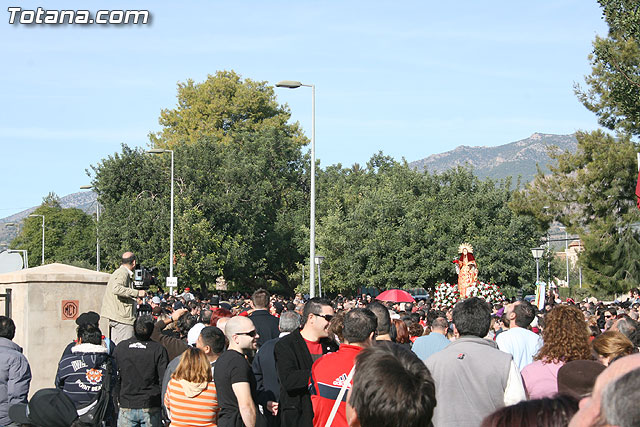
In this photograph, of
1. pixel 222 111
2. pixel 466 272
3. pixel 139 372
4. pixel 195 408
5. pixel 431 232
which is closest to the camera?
pixel 195 408

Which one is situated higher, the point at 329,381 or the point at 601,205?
the point at 601,205

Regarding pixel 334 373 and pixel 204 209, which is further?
pixel 204 209

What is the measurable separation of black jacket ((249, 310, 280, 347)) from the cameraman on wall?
1.95m

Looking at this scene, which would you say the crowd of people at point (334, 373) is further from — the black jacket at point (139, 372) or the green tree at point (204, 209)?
the green tree at point (204, 209)

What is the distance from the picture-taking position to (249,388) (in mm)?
6312

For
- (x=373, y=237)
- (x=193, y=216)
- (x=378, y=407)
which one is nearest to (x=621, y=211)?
(x=373, y=237)

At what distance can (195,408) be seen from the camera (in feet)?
21.2

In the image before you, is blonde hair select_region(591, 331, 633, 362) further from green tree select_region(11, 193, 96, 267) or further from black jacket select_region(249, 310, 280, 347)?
green tree select_region(11, 193, 96, 267)

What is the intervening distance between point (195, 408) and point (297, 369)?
35.2 inches

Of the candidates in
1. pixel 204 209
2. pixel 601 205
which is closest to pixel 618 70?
pixel 601 205

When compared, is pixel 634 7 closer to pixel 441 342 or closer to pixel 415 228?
pixel 415 228

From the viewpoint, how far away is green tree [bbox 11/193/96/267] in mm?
90562

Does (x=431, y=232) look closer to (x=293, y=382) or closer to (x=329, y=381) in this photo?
(x=293, y=382)

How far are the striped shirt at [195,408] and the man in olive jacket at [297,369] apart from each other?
0.54 metres
